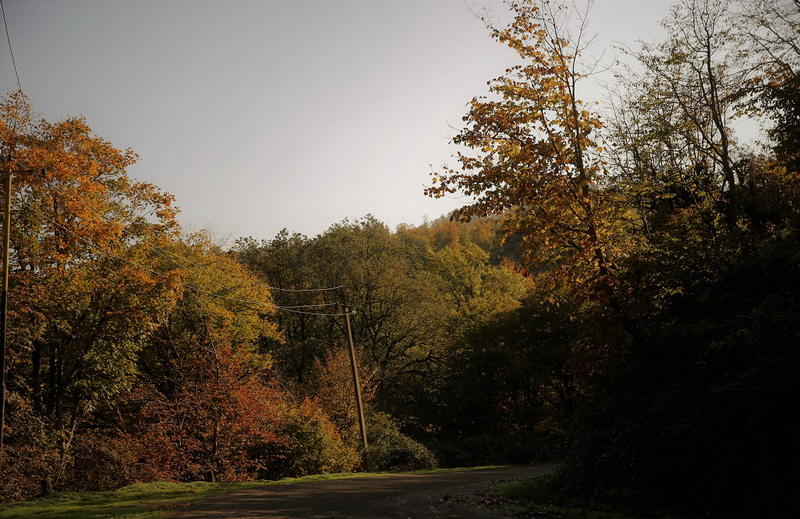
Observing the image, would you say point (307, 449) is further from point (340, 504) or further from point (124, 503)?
point (340, 504)

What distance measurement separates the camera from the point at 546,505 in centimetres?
1027

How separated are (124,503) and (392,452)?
16.4m

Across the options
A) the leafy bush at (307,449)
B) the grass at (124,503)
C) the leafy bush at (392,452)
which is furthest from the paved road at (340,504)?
the leafy bush at (392,452)

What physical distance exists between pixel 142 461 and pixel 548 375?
21501 millimetres

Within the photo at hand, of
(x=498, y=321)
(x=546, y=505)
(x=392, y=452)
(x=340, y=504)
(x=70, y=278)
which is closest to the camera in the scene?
(x=546, y=505)

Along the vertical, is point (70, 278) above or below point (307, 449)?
above

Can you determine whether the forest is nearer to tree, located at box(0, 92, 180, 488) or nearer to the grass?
tree, located at box(0, 92, 180, 488)

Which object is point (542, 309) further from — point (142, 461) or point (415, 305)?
point (142, 461)

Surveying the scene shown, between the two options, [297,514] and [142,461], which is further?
[142,461]

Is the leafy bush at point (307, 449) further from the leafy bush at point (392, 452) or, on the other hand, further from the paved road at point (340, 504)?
the paved road at point (340, 504)

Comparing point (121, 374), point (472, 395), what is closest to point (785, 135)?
point (472, 395)

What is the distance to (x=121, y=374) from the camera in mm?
22312

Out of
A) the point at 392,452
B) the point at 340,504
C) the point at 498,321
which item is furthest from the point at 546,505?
the point at 498,321

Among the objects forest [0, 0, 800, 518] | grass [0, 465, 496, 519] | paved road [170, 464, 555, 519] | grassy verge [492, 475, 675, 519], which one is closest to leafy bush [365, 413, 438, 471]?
forest [0, 0, 800, 518]
